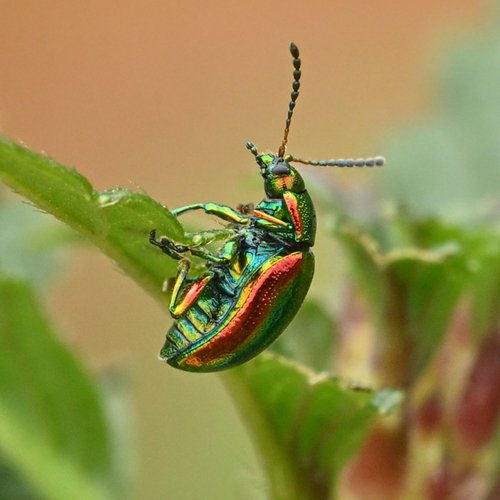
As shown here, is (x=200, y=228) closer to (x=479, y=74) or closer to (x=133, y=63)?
(x=479, y=74)

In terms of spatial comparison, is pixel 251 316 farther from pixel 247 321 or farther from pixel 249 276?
pixel 249 276

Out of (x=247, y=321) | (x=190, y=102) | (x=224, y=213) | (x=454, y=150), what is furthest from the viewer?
(x=190, y=102)

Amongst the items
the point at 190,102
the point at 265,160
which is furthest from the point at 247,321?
the point at 190,102

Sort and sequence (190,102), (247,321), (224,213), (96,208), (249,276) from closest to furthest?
(96,208) → (247,321) → (249,276) → (224,213) → (190,102)

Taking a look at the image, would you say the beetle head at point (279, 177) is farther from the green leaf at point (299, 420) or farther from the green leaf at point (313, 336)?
the green leaf at point (299, 420)

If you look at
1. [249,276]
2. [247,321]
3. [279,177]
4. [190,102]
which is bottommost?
[247,321]

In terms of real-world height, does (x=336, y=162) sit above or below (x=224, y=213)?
above

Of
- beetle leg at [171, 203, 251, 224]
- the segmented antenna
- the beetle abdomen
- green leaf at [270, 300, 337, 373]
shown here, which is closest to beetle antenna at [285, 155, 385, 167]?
the segmented antenna
